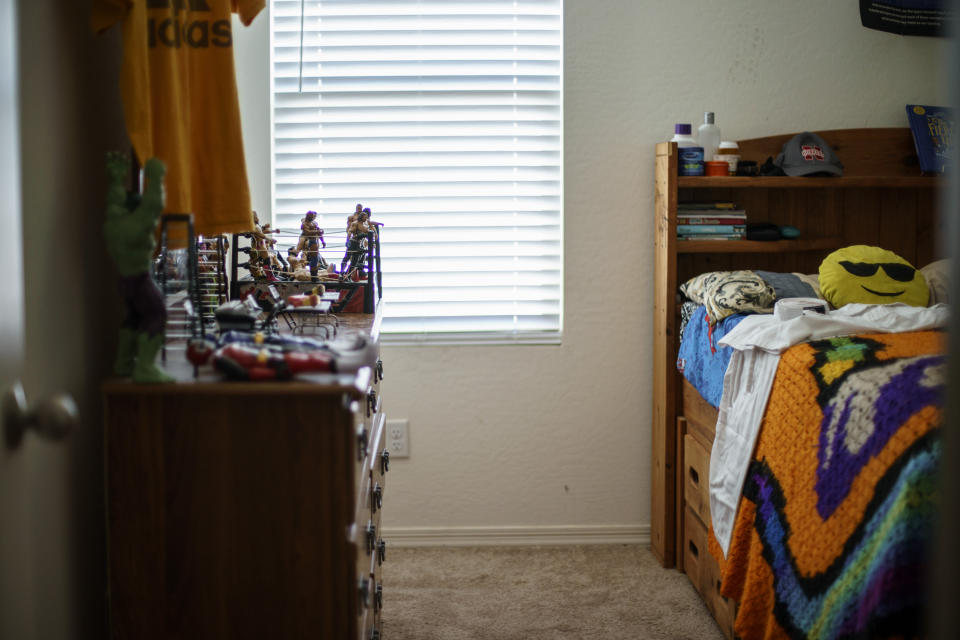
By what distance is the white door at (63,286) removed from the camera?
1.23 m

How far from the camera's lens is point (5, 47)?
93cm

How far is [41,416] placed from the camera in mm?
896

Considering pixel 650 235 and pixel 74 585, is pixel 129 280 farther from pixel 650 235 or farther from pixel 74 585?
pixel 650 235

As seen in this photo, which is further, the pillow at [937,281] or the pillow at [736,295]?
the pillow at [937,281]

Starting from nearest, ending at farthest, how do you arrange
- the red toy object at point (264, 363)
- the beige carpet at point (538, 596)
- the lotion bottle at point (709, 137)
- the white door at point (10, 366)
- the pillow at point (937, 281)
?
1. the white door at point (10, 366)
2. the red toy object at point (264, 363)
3. the beige carpet at point (538, 596)
4. the pillow at point (937, 281)
5. the lotion bottle at point (709, 137)

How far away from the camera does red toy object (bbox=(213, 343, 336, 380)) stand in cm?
136

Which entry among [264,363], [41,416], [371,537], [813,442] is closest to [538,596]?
[371,537]

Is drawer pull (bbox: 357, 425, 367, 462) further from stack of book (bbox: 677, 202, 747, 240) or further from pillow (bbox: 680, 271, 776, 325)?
stack of book (bbox: 677, 202, 747, 240)

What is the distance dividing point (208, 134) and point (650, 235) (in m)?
1.73

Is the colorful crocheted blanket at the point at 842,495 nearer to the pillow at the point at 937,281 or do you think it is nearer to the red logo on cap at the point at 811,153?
the pillow at the point at 937,281

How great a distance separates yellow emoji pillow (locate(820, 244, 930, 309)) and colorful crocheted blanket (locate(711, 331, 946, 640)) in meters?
0.47

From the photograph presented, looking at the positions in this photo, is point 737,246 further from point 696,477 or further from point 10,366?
point 10,366

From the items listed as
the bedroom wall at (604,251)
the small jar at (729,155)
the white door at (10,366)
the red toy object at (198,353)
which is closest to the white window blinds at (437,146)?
the bedroom wall at (604,251)

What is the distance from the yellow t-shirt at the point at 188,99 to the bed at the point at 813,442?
124 centimetres
